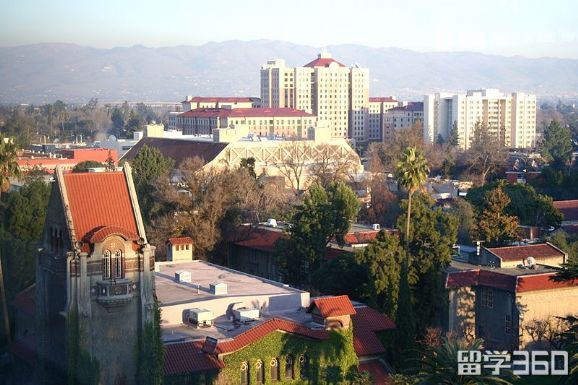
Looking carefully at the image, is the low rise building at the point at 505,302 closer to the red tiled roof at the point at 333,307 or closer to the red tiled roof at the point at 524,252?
the red tiled roof at the point at 524,252

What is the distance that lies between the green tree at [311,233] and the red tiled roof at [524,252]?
6.42m

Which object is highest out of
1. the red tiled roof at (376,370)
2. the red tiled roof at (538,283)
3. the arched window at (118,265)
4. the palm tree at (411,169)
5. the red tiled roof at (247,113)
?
the red tiled roof at (247,113)

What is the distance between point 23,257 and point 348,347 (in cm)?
1279

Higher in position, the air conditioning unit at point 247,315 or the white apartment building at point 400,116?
the white apartment building at point 400,116

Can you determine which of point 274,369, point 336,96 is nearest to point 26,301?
point 274,369

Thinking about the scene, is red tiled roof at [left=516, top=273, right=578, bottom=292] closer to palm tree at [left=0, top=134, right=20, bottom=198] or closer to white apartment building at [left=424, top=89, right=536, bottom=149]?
palm tree at [left=0, top=134, right=20, bottom=198]

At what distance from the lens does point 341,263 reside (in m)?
39.3

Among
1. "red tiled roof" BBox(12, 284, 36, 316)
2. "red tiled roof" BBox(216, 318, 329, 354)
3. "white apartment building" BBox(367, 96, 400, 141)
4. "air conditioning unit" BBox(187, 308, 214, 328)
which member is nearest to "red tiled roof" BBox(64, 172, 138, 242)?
"red tiled roof" BBox(216, 318, 329, 354)

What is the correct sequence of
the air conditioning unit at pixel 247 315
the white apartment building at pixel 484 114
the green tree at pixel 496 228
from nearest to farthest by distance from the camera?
the air conditioning unit at pixel 247 315
the green tree at pixel 496 228
the white apartment building at pixel 484 114

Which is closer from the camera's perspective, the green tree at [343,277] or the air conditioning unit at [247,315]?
the air conditioning unit at [247,315]

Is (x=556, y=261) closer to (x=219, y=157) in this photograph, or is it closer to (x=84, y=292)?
(x=84, y=292)

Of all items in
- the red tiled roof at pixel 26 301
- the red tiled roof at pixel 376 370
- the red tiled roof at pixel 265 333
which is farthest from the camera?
the red tiled roof at pixel 26 301

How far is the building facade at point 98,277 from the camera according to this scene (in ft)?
85.6

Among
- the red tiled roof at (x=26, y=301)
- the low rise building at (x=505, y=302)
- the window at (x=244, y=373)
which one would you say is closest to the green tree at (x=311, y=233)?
the low rise building at (x=505, y=302)
